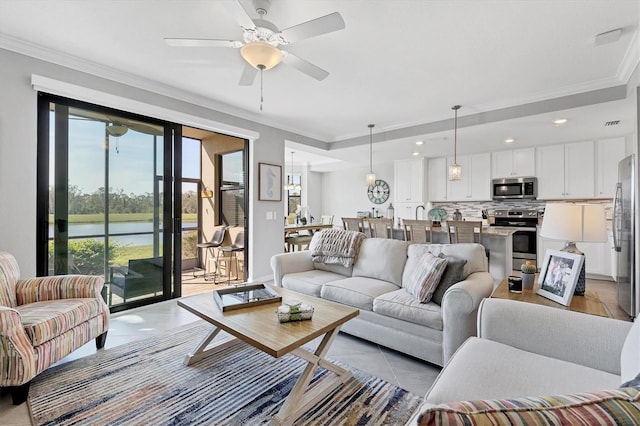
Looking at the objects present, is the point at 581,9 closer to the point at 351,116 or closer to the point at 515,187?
the point at 351,116

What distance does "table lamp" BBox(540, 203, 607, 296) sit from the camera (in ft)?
5.96

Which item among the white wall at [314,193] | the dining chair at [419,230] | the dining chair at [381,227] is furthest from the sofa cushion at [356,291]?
the white wall at [314,193]

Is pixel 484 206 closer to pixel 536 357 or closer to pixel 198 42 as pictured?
pixel 536 357

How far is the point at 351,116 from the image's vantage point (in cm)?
438

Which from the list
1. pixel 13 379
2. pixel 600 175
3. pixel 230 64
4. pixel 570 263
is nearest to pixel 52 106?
pixel 230 64

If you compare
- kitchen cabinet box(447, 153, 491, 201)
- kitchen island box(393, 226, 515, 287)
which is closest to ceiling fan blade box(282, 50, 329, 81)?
kitchen island box(393, 226, 515, 287)

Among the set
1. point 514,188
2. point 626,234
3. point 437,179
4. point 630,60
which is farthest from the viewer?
point 437,179

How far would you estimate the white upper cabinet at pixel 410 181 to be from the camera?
6.38 meters

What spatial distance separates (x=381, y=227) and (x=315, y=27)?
9.34ft

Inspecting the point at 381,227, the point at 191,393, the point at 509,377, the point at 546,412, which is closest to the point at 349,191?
the point at 381,227

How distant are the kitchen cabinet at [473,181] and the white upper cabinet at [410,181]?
1.92 ft

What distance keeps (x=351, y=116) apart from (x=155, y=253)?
3.26 meters

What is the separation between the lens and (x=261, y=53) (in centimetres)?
200

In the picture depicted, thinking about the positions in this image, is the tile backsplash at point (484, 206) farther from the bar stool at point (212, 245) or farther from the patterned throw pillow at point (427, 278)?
the bar stool at point (212, 245)
